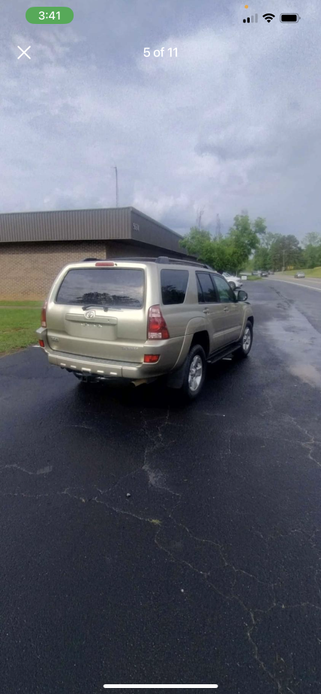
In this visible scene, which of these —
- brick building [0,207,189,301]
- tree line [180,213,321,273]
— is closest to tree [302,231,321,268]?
tree line [180,213,321,273]

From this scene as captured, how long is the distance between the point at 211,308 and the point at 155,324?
5.57 ft

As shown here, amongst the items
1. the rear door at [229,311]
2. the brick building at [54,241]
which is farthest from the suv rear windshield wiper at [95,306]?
the brick building at [54,241]

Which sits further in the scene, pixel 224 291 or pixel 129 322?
pixel 224 291

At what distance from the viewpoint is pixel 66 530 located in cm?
259

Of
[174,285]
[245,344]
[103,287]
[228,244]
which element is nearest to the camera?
[103,287]

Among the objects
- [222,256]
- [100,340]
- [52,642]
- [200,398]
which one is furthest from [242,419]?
[222,256]

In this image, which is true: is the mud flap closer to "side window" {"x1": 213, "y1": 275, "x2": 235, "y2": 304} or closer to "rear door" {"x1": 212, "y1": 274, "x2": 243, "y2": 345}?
"rear door" {"x1": 212, "y1": 274, "x2": 243, "y2": 345}

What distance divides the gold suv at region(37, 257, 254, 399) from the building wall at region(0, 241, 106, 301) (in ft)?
47.8

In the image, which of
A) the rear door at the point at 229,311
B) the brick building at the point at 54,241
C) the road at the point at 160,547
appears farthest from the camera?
the brick building at the point at 54,241

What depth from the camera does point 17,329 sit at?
10.5 metres

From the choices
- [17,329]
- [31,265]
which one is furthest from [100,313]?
[31,265]

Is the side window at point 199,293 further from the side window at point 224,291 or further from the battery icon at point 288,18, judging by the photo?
the battery icon at point 288,18

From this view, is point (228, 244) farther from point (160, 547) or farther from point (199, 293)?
point (160, 547)

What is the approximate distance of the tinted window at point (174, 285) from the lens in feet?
14.0
